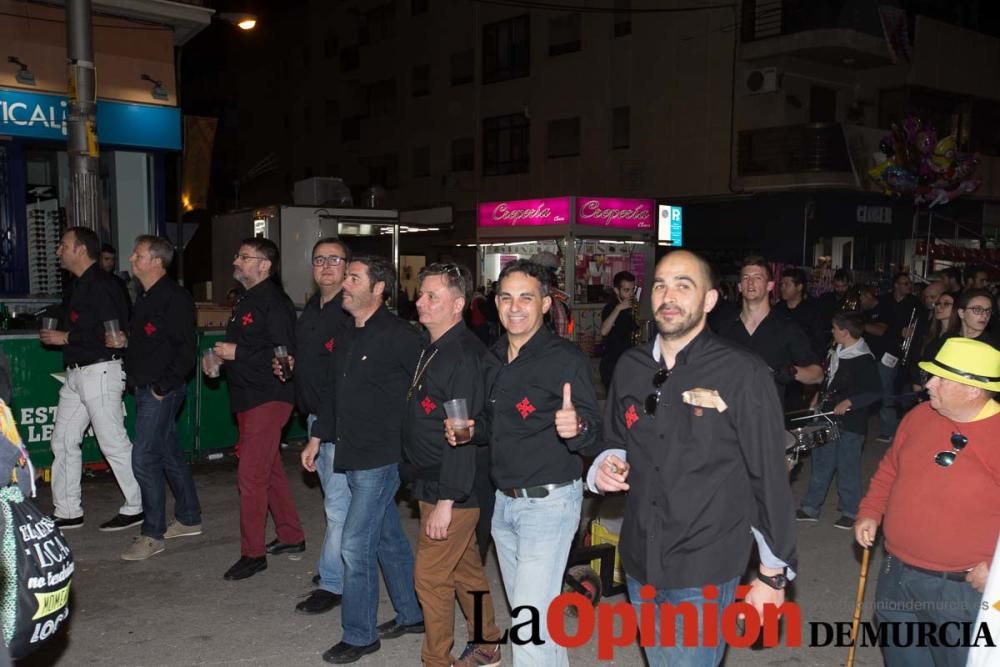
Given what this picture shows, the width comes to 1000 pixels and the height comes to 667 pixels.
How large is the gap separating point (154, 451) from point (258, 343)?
1.27m

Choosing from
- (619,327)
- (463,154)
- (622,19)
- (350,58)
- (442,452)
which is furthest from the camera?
(350,58)

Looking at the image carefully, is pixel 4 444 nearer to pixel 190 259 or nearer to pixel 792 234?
pixel 190 259

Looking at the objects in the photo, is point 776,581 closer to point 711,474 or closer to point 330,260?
point 711,474

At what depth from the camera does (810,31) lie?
22.8 meters

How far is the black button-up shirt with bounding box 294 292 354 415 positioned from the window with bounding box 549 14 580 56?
24.9 metres

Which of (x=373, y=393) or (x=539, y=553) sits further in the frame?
(x=373, y=393)

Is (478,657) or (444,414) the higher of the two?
(444,414)

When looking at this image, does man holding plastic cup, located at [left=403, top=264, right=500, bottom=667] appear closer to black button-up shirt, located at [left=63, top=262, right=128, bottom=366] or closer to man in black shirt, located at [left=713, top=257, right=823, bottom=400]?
man in black shirt, located at [left=713, top=257, right=823, bottom=400]

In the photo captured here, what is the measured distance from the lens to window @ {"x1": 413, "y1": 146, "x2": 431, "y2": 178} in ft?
110

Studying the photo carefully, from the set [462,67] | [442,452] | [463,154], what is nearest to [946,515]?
[442,452]

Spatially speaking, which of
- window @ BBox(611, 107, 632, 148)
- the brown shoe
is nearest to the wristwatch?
the brown shoe

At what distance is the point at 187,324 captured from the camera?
20.7 feet

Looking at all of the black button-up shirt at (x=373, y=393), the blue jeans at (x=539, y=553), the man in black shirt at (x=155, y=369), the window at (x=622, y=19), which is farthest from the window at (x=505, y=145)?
the blue jeans at (x=539, y=553)

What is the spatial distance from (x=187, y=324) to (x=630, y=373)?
13.6 feet
